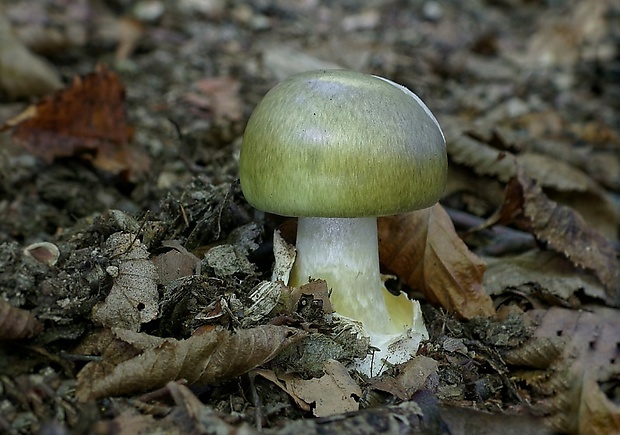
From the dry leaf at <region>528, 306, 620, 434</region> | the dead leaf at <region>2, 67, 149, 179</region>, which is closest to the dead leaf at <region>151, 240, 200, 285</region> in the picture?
the dry leaf at <region>528, 306, 620, 434</region>

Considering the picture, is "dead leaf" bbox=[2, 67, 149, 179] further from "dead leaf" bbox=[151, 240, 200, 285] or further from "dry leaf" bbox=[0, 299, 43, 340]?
"dry leaf" bbox=[0, 299, 43, 340]

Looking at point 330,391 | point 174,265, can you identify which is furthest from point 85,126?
point 330,391

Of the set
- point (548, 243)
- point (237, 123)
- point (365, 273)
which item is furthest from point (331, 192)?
point (237, 123)

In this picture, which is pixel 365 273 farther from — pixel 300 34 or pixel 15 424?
pixel 300 34

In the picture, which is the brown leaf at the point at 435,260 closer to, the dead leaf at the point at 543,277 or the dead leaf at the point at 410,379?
the dead leaf at the point at 543,277

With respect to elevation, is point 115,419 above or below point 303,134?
below
